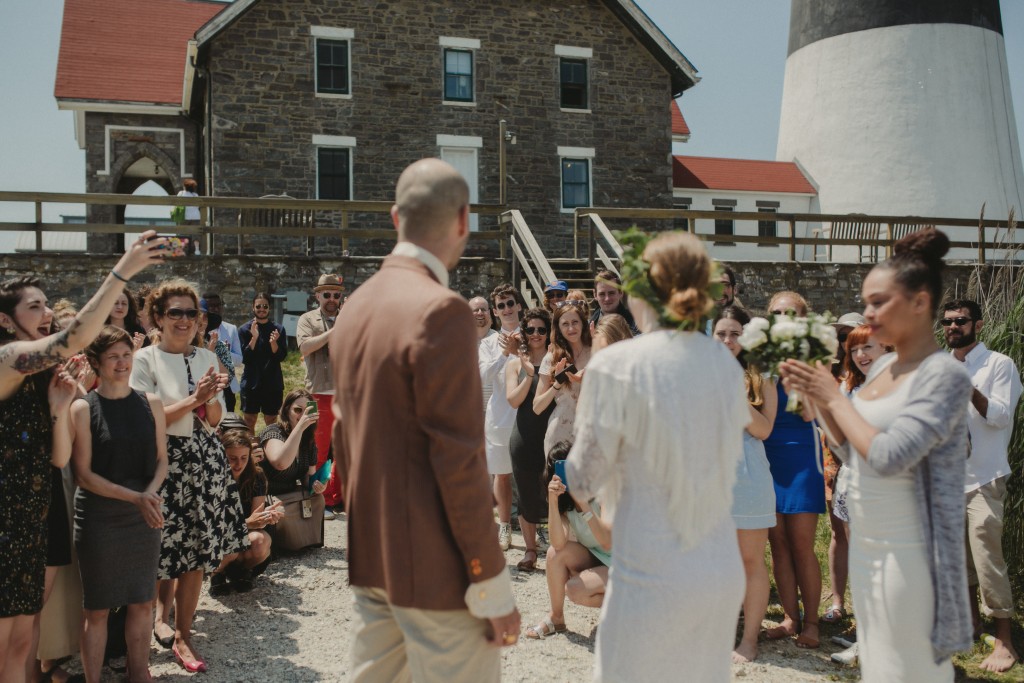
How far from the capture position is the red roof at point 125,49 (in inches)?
902

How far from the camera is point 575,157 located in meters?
21.5

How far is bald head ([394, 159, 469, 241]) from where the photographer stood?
8.62 feet

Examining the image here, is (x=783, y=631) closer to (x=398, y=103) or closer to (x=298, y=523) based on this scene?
(x=298, y=523)

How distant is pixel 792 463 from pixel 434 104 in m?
17.1

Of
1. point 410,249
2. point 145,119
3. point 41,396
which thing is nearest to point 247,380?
point 41,396

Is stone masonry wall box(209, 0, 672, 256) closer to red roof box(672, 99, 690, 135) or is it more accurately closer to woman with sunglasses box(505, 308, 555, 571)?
red roof box(672, 99, 690, 135)

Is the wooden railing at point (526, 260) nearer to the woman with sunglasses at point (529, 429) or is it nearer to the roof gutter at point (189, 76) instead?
the woman with sunglasses at point (529, 429)

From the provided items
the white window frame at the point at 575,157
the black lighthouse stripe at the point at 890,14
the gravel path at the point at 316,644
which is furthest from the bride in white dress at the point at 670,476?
the black lighthouse stripe at the point at 890,14

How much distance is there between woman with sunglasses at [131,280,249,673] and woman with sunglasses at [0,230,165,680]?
103 cm

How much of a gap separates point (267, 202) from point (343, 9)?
22.9ft

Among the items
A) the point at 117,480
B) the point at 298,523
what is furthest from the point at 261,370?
the point at 117,480

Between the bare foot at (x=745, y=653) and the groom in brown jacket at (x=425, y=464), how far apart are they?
9.22 feet

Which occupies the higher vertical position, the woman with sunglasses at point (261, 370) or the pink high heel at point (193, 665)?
the woman with sunglasses at point (261, 370)

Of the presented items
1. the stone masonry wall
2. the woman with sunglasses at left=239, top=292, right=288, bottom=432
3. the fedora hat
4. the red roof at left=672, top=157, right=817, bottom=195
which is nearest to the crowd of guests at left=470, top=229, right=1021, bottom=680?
the fedora hat
